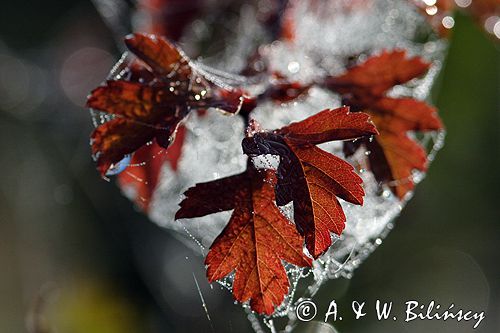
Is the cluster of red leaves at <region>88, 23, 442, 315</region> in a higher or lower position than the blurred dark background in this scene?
higher

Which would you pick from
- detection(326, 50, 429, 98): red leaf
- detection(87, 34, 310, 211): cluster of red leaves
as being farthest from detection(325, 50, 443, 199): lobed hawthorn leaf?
detection(87, 34, 310, 211): cluster of red leaves

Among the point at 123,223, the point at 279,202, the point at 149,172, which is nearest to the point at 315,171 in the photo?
the point at 279,202

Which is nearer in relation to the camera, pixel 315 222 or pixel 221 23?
pixel 315 222

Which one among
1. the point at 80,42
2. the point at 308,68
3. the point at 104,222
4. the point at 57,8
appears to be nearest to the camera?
the point at 308,68

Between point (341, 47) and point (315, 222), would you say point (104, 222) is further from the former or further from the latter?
point (315, 222)

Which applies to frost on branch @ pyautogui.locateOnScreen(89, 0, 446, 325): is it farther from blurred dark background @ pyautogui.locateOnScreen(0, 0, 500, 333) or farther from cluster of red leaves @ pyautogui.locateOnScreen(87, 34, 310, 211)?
blurred dark background @ pyautogui.locateOnScreen(0, 0, 500, 333)

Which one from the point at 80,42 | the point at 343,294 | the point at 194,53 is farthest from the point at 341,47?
the point at 80,42
